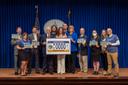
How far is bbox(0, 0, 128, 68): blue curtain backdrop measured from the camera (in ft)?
36.8

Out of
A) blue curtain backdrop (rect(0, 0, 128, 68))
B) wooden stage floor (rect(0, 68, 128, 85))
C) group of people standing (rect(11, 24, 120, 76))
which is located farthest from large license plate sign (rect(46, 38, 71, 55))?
blue curtain backdrop (rect(0, 0, 128, 68))

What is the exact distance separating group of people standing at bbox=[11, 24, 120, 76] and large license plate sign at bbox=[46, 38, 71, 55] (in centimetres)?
13

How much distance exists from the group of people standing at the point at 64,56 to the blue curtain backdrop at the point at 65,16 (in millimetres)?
1702

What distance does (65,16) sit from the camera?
37.2ft

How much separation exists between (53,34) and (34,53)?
2.81 feet

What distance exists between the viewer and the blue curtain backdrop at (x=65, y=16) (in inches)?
442

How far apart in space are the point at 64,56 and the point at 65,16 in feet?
7.79

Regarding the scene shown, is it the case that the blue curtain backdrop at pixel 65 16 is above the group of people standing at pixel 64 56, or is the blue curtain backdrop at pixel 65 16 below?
above
